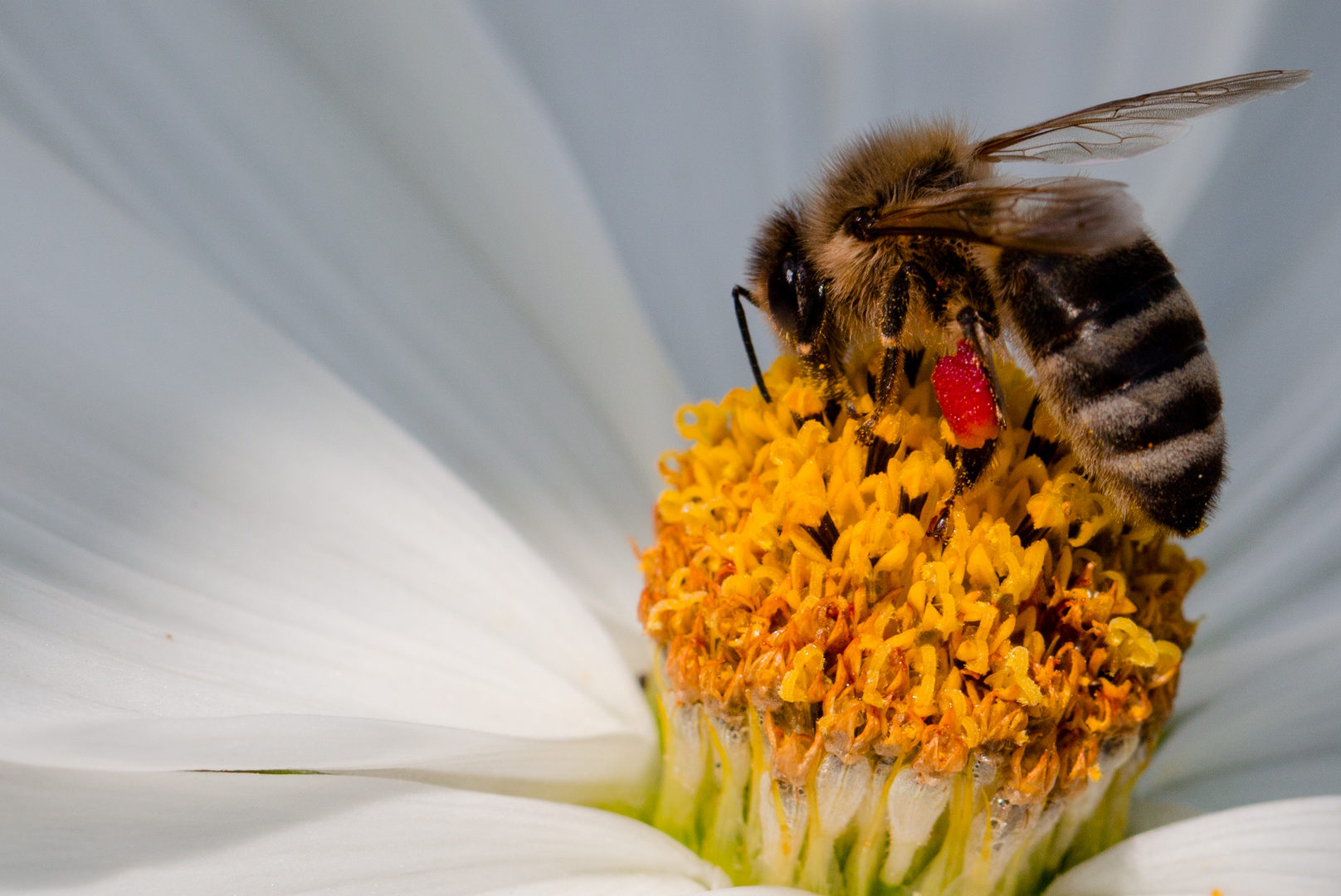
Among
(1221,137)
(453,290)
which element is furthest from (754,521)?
(1221,137)

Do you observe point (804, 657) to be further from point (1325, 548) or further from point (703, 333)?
point (703, 333)

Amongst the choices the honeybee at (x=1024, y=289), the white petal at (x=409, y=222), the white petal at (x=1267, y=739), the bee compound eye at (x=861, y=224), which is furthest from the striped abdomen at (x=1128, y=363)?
the white petal at (x=409, y=222)

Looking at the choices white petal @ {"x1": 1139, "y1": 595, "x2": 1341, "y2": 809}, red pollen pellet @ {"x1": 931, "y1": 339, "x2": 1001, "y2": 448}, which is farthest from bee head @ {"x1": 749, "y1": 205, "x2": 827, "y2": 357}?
white petal @ {"x1": 1139, "y1": 595, "x2": 1341, "y2": 809}

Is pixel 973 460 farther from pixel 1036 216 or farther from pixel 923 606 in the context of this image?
pixel 1036 216

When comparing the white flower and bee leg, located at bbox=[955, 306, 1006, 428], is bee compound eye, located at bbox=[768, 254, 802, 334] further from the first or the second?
the white flower

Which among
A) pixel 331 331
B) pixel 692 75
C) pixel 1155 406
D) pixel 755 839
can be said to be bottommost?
pixel 755 839
